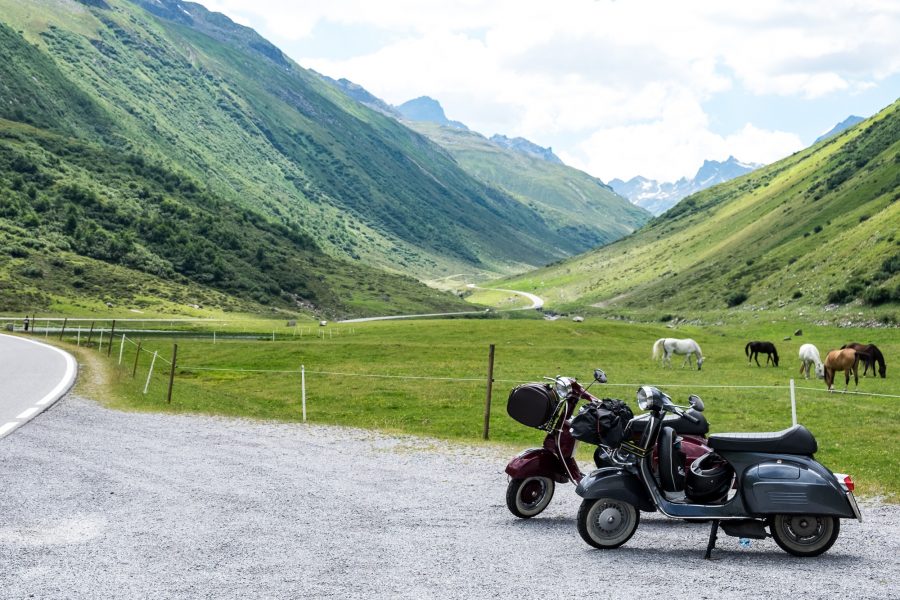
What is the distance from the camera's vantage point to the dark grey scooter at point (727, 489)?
11672 millimetres

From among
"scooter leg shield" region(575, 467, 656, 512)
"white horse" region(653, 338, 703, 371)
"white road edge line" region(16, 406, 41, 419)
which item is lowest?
"white road edge line" region(16, 406, 41, 419)

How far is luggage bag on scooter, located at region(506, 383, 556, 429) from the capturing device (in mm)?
13680

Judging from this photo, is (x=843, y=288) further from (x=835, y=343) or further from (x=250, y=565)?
(x=250, y=565)

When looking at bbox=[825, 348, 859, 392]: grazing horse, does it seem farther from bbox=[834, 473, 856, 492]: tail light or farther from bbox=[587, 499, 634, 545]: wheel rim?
Answer: bbox=[587, 499, 634, 545]: wheel rim

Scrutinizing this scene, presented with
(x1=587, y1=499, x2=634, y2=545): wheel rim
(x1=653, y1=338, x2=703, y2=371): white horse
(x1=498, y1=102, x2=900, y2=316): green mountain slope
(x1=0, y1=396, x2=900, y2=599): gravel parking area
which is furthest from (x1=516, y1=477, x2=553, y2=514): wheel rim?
(x1=498, y1=102, x2=900, y2=316): green mountain slope

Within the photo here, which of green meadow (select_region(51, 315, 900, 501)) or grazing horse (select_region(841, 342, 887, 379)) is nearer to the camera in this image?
green meadow (select_region(51, 315, 900, 501))

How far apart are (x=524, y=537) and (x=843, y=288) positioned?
99.9 metres

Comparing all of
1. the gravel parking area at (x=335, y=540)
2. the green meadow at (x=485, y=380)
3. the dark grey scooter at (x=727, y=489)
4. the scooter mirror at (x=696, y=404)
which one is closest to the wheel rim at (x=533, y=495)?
the gravel parking area at (x=335, y=540)

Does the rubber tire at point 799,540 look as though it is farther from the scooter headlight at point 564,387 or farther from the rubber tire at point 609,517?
the scooter headlight at point 564,387

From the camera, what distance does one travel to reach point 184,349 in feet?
247

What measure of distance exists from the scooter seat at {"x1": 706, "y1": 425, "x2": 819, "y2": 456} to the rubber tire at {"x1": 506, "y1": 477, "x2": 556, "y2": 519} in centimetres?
315

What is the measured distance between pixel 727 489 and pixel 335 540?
5.97m

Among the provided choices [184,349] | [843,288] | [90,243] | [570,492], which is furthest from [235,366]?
[90,243]

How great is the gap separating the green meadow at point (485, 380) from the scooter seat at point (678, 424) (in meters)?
6.06
